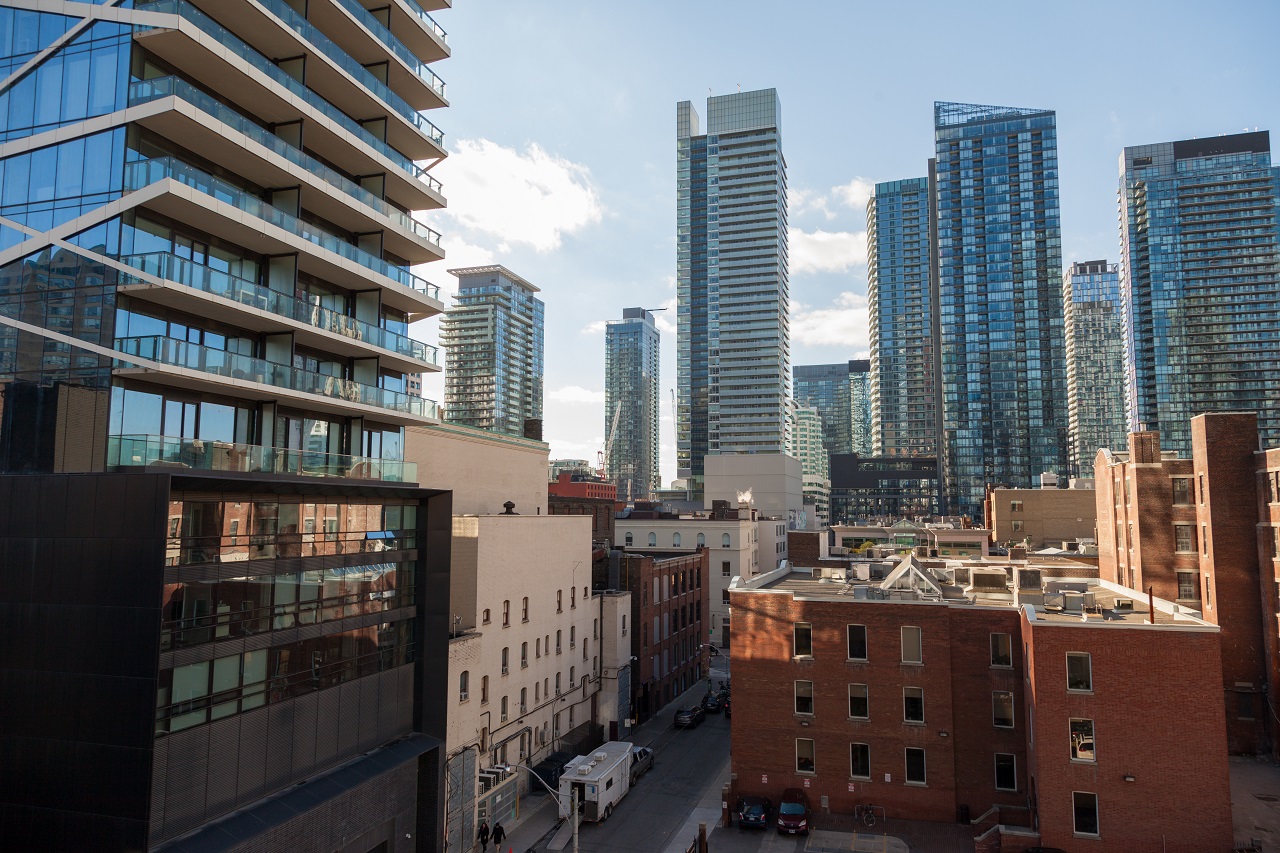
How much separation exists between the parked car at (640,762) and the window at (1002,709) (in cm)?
1922

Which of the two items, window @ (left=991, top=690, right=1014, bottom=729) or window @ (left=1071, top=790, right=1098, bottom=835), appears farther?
window @ (left=991, top=690, right=1014, bottom=729)

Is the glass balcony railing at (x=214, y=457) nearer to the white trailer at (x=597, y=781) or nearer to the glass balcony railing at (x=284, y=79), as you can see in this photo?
the glass balcony railing at (x=284, y=79)

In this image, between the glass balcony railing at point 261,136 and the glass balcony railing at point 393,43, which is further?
the glass balcony railing at point 393,43

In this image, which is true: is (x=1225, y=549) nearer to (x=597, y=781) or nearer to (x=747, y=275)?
(x=597, y=781)

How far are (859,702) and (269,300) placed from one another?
29.6m

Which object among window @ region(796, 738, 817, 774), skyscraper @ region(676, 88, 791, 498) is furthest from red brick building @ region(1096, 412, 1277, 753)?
skyscraper @ region(676, 88, 791, 498)

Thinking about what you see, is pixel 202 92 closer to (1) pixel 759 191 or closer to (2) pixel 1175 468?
(2) pixel 1175 468

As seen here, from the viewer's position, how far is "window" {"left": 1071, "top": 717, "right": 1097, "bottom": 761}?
2919 centimetres

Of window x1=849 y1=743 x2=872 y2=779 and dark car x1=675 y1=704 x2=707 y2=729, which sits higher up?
window x1=849 y1=743 x2=872 y2=779

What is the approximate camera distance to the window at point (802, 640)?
3622 centimetres

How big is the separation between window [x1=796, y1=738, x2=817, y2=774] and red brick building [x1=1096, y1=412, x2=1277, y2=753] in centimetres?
2682

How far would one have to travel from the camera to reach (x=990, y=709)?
34000 mm

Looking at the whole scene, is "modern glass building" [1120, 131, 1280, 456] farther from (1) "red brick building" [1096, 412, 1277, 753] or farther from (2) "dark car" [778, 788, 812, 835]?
(2) "dark car" [778, 788, 812, 835]

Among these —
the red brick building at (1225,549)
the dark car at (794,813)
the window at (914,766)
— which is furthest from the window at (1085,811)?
the red brick building at (1225,549)
